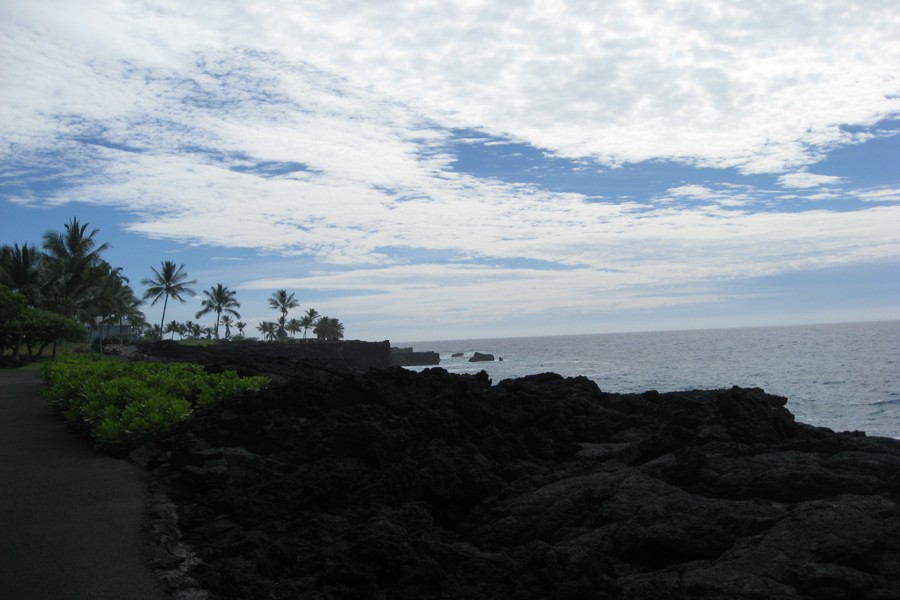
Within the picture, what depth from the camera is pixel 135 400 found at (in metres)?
12.1

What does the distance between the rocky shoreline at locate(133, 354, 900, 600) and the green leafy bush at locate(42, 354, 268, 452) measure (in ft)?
1.73

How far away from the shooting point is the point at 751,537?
5.92 meters

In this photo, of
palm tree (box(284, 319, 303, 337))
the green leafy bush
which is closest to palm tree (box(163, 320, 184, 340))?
palm tree (box(284, 319, 303, 337))

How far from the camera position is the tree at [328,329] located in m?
106

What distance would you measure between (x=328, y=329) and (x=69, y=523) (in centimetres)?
10052

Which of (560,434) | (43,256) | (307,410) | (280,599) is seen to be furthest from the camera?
(43,256)

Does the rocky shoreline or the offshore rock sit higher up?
the rocky shoreline

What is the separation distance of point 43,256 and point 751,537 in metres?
53.1

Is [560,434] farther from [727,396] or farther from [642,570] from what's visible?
[642,570]

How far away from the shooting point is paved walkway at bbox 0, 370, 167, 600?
18.4ft

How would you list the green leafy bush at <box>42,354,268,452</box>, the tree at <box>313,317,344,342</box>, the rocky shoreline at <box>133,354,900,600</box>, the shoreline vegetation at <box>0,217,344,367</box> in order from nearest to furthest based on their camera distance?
1. the rocky shoreline at <box>133,354,900,600</box>
2. the green leafy bush at <box>42,354,268,452</box>
3. the shoreline vegetation at <box>0,217,344,367</box>
4. the tree at <box>313,317,344,342</box>

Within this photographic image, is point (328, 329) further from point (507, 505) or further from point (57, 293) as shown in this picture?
point (507, 505)

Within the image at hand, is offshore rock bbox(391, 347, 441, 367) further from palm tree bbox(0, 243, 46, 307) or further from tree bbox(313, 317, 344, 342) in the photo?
palm tree bbox(0, 243, 46, 307)

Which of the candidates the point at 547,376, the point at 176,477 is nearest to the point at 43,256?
the point at 547,376
